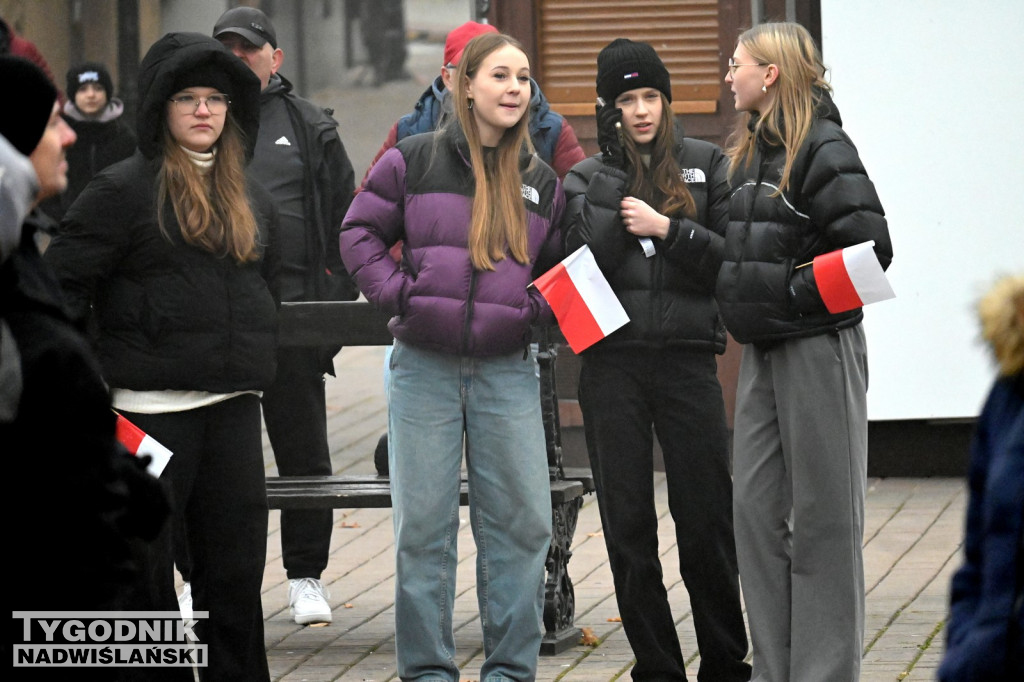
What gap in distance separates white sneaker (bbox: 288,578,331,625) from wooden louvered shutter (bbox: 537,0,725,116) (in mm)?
3452

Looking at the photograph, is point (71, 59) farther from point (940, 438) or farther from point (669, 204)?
point (669, 204)

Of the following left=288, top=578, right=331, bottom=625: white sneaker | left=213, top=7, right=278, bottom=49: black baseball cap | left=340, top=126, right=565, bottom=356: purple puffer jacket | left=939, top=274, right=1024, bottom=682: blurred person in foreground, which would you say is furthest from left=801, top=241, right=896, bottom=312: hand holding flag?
left=213, top=7, right=278, bottom=49: black baseball cap

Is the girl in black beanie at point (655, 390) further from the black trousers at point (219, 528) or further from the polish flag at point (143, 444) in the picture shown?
the polish flag at point (143, 444)

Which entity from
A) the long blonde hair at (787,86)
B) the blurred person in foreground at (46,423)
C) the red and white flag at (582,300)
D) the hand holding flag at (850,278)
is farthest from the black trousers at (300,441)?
the blurred person in foreground at (46,423)

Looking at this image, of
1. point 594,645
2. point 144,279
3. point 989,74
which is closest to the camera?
point 144,279

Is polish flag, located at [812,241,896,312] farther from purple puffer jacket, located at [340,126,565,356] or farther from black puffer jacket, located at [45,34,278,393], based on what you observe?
black puffer jacket, located at [45,34,278,393]

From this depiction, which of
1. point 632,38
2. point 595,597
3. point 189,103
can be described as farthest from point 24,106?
point 632,38

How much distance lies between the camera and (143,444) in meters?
4.88

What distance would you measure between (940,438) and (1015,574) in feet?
21.1

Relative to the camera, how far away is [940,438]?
911cm

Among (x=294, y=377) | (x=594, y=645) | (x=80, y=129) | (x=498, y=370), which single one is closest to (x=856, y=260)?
(x=498, y=370)

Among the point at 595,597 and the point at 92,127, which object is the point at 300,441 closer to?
the point at 595,597

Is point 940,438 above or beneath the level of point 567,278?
beneath

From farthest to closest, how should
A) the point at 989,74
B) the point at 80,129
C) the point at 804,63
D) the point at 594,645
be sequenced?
the point at 80,129
the point at 989,74
the point at 594,645
the point at 804,63
